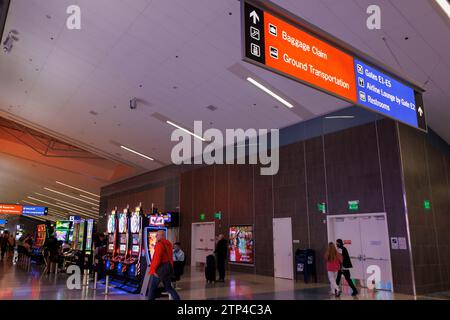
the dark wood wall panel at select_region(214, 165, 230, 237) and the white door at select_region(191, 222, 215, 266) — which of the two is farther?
the white door at select_region(191, 222, 215, 266)

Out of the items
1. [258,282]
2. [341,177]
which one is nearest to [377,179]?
[341,177]

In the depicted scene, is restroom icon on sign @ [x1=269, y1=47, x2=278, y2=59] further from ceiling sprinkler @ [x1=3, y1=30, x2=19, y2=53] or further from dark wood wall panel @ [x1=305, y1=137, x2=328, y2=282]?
ceiling sprinkler @ [x1=3, y1=30, x2=19, y2=53]

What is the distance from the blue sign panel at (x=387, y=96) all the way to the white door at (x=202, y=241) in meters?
10.9

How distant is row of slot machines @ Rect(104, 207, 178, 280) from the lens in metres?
8.20

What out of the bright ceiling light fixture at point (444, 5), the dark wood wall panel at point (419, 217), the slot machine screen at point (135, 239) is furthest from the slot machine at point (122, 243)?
the bright ceiling light fixture at point (444, 5)

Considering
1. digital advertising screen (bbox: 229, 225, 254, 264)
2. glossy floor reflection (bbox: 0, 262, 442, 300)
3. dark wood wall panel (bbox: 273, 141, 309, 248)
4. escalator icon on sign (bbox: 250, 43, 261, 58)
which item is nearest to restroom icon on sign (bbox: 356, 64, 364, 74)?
escalator icon on sign (bbox: 250, 43, 261, 58)

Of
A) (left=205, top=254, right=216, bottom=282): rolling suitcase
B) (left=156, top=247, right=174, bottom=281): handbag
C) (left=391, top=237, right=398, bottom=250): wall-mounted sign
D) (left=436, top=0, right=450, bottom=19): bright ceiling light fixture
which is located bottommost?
(left=205, top=254, right=216, bottom=282): rolling suitcase

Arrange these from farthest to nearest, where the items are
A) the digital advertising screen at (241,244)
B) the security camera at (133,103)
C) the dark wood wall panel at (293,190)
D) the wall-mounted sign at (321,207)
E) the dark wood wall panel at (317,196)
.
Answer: the digital advertising screen at (241,244) → the security camera at (133,103) → the dark wood wall panel at (293,190) → the wall-mounted sign at (321,207) → the dark wood wall panel at (317,196)

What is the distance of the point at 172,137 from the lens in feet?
47.0

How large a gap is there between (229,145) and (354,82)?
10.3 meters

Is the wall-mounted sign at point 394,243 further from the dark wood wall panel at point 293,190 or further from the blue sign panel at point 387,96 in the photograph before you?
the blue sign panel at point 387,96

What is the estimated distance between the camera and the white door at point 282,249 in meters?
11.1

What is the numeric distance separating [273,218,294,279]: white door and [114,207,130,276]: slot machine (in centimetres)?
480
